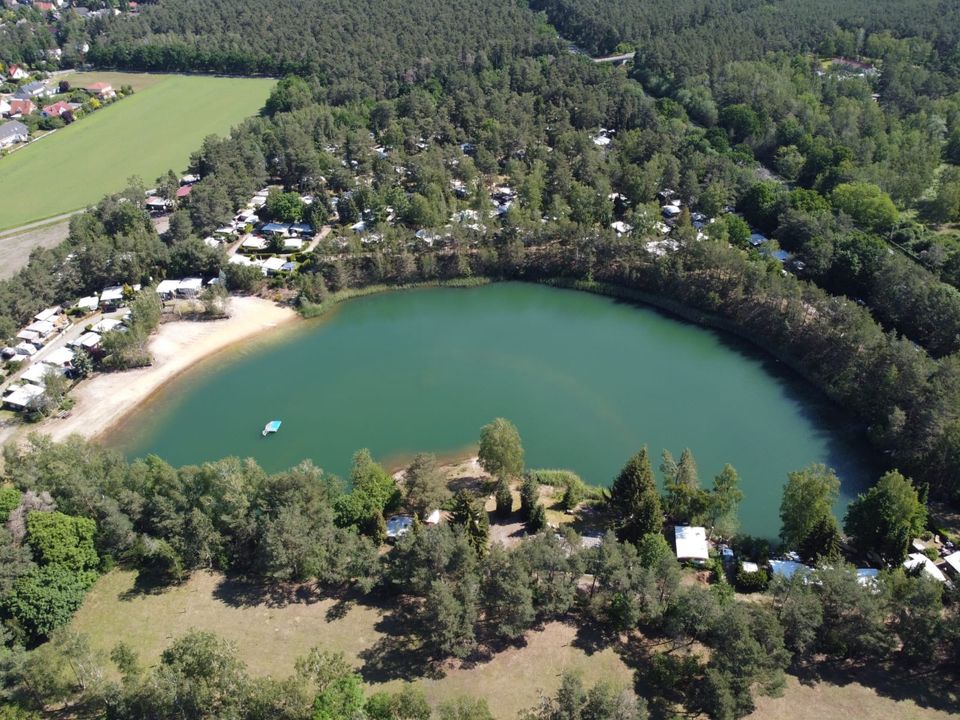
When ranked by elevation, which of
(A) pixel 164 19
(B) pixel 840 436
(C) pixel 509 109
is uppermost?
(A) pixel 164 19

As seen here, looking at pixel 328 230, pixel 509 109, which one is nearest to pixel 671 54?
pixel 509 109

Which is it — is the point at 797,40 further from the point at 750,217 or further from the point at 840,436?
the point at 840,436

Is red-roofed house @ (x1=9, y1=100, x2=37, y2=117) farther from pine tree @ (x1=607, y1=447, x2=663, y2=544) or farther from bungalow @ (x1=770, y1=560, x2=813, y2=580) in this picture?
bungalow @ (x1=770, y1=560, x2=813, y2=580)

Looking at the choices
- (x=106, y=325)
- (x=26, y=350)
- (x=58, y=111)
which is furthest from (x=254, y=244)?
(x=58, y=111)

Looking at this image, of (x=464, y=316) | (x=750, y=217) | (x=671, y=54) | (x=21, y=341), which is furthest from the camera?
(x=671, y=54)

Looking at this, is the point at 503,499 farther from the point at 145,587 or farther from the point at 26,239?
Answer: the point at 26,239

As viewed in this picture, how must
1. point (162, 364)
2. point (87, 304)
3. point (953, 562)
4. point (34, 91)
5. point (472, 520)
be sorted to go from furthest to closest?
1. point (34, 91)
2. point (87, 304)
3. point (162, 364)
4. point (953, 562)
5. point (472, 520)

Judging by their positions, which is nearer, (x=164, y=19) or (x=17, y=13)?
(x=164, y=19)

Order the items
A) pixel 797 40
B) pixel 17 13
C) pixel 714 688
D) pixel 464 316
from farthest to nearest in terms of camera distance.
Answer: pixel 17 13
pixel 797 40
pixel 464 316
pixel 714 688
